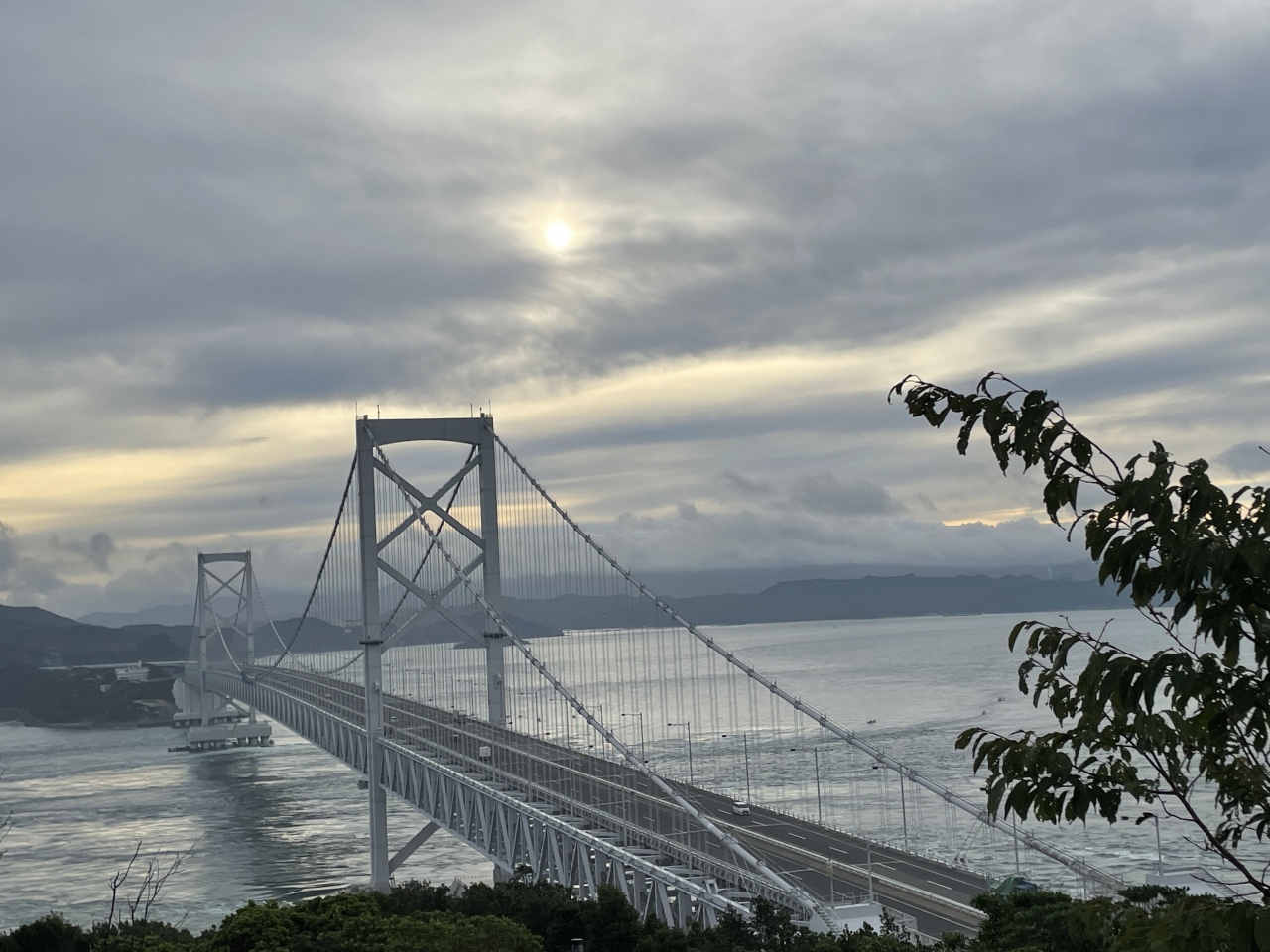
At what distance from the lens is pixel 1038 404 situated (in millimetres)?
4016

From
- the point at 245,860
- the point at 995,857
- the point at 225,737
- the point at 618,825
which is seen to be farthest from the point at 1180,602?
the point at 225,737

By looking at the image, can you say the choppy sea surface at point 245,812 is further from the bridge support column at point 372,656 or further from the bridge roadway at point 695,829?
the bridge roadway at point 695,829

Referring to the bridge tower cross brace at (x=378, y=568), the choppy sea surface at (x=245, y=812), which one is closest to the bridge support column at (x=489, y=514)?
the bridge tower cross brace at (x=378, y=568)

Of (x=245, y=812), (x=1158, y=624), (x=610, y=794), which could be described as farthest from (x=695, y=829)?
(x=245, y=812)

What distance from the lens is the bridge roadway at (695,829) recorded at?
1062 inches

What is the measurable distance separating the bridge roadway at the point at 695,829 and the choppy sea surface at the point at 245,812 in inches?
329

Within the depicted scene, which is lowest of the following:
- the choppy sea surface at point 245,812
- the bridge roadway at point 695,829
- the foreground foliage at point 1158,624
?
the choppy sea surface at point 245,812

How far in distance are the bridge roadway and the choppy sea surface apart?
27.4ft

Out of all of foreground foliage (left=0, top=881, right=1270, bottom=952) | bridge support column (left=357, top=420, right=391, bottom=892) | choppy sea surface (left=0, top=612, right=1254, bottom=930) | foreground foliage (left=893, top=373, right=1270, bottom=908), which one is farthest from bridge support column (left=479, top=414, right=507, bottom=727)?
foreground foliage (left=893, top=373, right=1270, bottom=908)

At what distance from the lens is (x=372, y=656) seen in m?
38.5

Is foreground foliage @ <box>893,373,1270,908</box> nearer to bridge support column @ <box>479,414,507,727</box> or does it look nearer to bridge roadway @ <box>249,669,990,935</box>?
bridge roadway @ <box>249,669,990,935</box>

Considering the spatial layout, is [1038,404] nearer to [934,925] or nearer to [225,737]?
[934,925]

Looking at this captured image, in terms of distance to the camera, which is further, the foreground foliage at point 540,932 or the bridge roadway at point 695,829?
the bridge roadway at point 695,829

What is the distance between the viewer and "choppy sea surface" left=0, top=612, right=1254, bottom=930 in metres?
44.6
